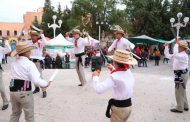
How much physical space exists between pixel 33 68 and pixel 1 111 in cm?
261

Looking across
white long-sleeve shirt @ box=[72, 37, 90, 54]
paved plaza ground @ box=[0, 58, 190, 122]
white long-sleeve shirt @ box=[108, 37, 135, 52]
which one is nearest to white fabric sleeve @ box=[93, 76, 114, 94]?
paved plaza ground @ box=[0, 58, 190, 122]

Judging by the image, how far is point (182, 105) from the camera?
750cm

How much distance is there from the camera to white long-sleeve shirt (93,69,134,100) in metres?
4.47

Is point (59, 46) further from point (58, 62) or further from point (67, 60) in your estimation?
point (58, 62)

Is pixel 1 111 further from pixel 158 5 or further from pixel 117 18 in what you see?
pixel 117 18

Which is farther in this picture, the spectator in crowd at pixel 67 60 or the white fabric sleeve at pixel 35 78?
the spectator in crowd at pixel 67 60

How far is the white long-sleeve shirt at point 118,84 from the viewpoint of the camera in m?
4.47

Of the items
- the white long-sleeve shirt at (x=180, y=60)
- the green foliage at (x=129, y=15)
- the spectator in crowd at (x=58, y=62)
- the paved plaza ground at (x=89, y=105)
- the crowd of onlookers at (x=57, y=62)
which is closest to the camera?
the paved plaza ground at (x=89, y=105)

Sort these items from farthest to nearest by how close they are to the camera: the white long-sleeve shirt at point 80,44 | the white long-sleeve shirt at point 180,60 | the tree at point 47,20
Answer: the tree at point 47,20
the white long-sleeve shirt at point 80,44
the white long-sleeve shirt at point 180,60

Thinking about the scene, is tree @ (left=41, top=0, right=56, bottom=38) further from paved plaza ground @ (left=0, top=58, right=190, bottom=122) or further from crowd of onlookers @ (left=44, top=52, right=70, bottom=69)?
paved plaza ground @ (left=0, top=58, right=190, bottom=122)

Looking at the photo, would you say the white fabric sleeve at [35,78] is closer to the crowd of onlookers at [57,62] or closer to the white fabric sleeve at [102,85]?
the white fabric sleeve at [102,85]

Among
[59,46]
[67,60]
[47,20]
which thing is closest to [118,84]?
[67,60]

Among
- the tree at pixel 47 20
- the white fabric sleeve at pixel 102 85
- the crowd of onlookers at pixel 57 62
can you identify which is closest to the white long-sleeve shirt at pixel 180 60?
the white fabric sleeve at pixel 102 85

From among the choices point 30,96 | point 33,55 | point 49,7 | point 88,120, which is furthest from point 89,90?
point 49,7
